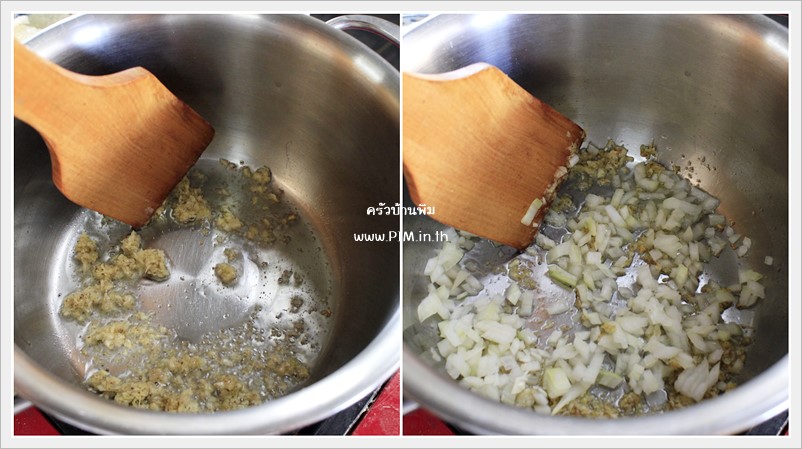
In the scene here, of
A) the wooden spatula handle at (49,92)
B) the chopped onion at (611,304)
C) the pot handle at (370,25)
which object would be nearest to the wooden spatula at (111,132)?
the wooden spatula handle at (49,92)

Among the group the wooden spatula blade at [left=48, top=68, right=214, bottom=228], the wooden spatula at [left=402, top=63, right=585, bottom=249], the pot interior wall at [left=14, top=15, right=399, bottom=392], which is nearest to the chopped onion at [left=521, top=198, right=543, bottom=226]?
the wooden spatula at [left=402, top=63, right=585, bottom=249]

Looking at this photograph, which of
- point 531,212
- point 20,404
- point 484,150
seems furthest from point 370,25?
point 20,404

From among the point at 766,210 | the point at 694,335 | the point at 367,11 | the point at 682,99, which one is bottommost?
the point at 694,335

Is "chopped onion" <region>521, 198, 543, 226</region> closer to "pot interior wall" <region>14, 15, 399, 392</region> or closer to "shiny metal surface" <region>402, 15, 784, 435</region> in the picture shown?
"shiny metal surface" <region>402, 15, 784, 435</region>

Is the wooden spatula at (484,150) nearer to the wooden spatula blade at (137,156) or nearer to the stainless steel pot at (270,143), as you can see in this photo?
the stainless steel pot at (270,143)

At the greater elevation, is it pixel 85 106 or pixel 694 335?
pixel 85 106

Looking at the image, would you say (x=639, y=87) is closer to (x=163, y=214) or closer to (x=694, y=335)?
(x=694, y=335)

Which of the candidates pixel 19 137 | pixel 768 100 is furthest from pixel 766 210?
pixel 19 137

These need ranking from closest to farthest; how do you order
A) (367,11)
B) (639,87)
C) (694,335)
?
1. (367,11)
2. (694,335)
3. (639,87)
